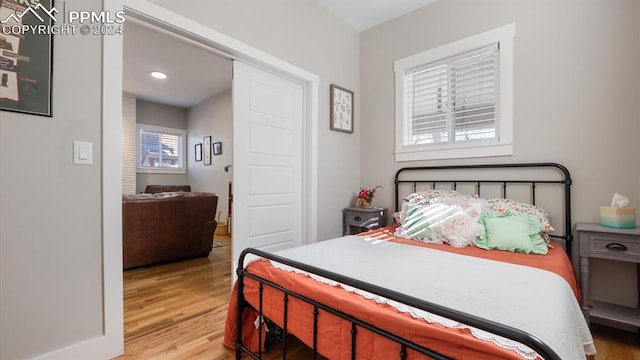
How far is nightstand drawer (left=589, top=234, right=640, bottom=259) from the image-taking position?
1711mm

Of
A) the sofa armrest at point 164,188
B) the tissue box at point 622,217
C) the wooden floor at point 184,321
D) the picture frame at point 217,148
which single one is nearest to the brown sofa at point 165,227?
the wooden floor at point 184,321

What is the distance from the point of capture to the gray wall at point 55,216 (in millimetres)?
1341

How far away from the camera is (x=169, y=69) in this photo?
430 centimetres

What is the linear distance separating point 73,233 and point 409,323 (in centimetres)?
170

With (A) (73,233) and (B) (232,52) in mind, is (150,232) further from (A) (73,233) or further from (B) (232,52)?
(B) (232,52)

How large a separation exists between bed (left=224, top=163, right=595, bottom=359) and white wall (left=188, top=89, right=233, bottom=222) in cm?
387

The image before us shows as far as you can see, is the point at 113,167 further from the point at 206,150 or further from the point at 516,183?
the point at 206,150

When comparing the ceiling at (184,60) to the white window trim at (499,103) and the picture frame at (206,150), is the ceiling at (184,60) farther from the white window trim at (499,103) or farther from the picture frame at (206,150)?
the picture frame at (206,150)

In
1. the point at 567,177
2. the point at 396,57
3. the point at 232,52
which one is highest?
the point at 396,57

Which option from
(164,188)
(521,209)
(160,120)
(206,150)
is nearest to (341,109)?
(521,209)

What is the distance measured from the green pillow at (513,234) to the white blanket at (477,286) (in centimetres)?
39

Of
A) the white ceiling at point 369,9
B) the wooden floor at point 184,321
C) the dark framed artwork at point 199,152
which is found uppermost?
the white ceiling at point 369,9

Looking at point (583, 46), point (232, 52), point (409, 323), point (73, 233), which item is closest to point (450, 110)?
point (583, 46)

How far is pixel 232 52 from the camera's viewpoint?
2207mm
